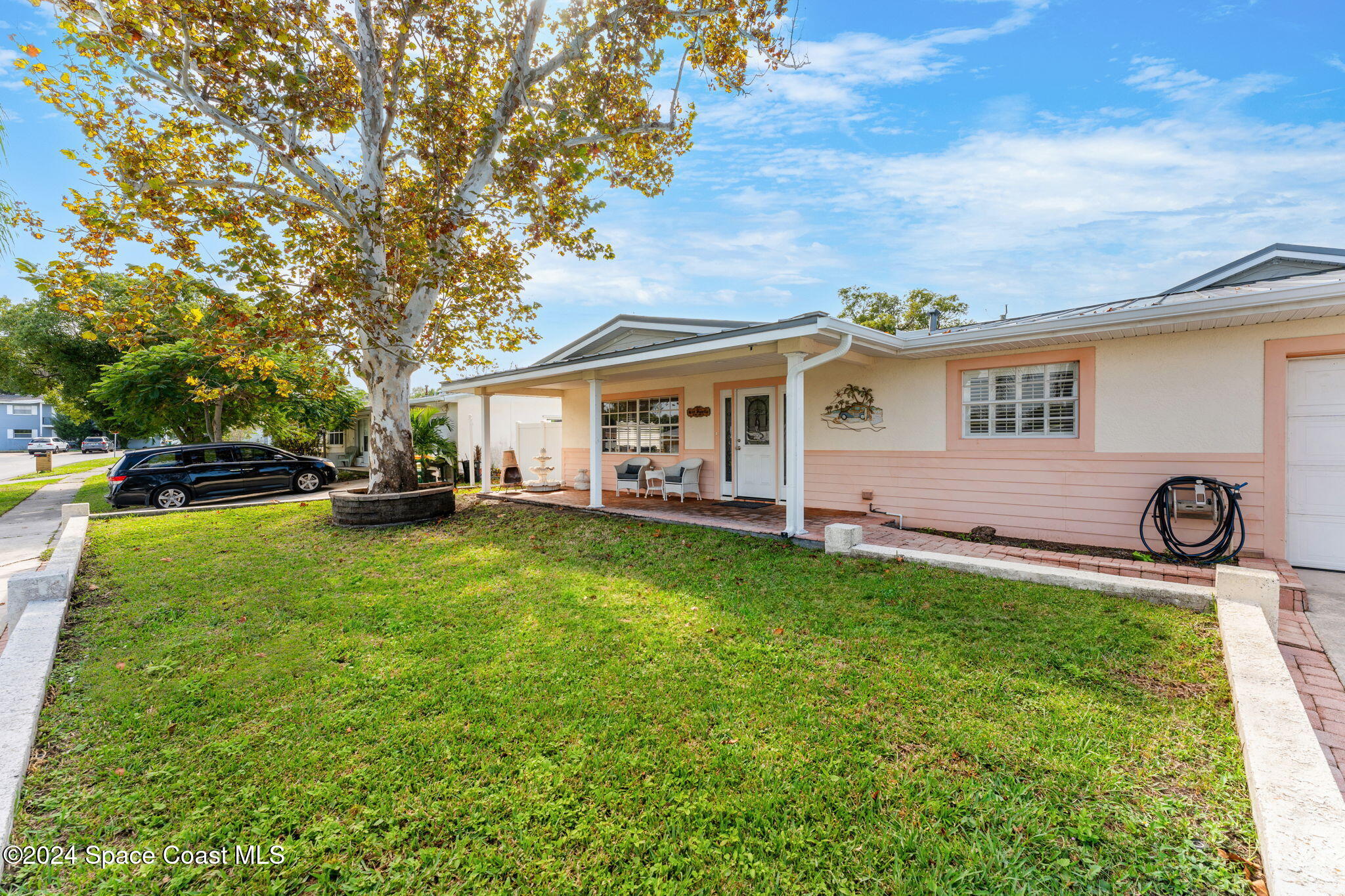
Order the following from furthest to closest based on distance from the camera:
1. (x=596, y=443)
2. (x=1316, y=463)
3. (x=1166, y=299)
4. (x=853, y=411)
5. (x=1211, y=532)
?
1. (x=596, y=443)
2. (x=853, y=411)
3. (x=1166, y=299)
4. (x=1211, y=532)
5. (x=1316, y=463)

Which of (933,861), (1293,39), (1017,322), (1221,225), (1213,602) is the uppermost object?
(1293,39)

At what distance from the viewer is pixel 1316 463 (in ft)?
17.4

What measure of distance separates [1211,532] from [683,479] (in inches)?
269

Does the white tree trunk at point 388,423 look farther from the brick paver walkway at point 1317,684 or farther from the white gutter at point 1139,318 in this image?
the brick paver walkway at point 1317,684

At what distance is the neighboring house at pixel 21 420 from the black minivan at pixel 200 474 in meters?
53.2

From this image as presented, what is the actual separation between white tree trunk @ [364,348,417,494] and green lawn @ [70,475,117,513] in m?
5.12

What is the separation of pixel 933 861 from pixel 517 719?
192 cm

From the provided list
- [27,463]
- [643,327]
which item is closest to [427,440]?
[643,327]

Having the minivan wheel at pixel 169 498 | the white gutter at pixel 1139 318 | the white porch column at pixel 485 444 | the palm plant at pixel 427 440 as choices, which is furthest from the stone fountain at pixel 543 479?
the white gutter at pixel 1139 318

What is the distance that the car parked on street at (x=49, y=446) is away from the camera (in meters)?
36.0

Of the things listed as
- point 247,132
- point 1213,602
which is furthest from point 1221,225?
point 247,132

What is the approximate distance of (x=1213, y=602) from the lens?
4.03 metres

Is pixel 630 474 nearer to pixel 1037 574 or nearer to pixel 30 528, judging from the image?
pixel 1037 574

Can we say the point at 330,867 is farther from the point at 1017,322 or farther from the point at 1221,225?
the point at 1221,225
